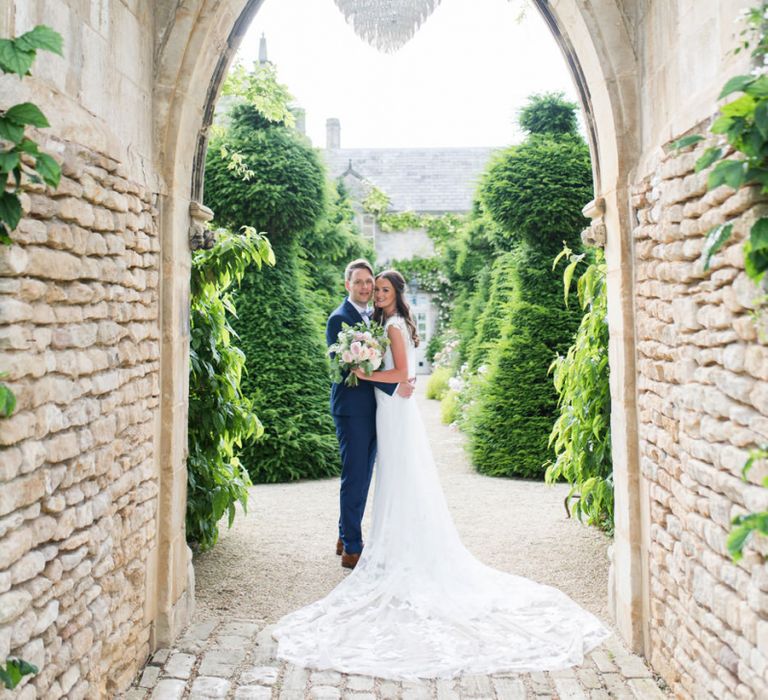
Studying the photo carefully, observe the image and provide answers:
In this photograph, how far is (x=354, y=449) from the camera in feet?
16.8

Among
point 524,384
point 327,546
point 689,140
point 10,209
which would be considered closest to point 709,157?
point 689,140

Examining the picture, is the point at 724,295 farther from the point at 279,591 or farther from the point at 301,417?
the point at 301,417

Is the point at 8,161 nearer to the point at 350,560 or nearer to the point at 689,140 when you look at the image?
the point at 689,140

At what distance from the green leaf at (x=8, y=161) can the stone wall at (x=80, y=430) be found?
0.26m

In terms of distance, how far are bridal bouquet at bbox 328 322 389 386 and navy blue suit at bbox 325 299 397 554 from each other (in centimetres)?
12

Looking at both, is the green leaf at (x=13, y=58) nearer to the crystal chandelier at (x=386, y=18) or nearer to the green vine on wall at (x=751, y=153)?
the green vine on wall at (x=751, y=153)

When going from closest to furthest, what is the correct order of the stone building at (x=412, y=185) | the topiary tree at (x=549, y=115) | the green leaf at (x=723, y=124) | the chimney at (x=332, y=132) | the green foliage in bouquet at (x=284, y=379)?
the green leaf at (x=723, y=124) < the green foliage in bouquet at (x=284, y=379) < the topiary tree at (x=549, y=115) < the stone building at (x=412, y=185) < the chimney at (x=332, y=132)

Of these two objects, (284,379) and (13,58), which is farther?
(284,379)

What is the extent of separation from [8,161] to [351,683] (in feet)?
8.14

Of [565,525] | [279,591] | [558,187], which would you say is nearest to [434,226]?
[558,187]

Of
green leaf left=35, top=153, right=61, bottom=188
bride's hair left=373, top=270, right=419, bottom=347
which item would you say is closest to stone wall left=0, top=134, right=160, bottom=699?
green leaf left=35, top=153, right=61, bottom=188

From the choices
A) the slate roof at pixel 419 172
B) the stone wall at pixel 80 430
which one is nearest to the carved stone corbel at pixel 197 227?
the stone wall at pixel 80 430

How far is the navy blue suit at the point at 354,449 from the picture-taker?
5.08 meters

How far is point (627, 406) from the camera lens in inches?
144
